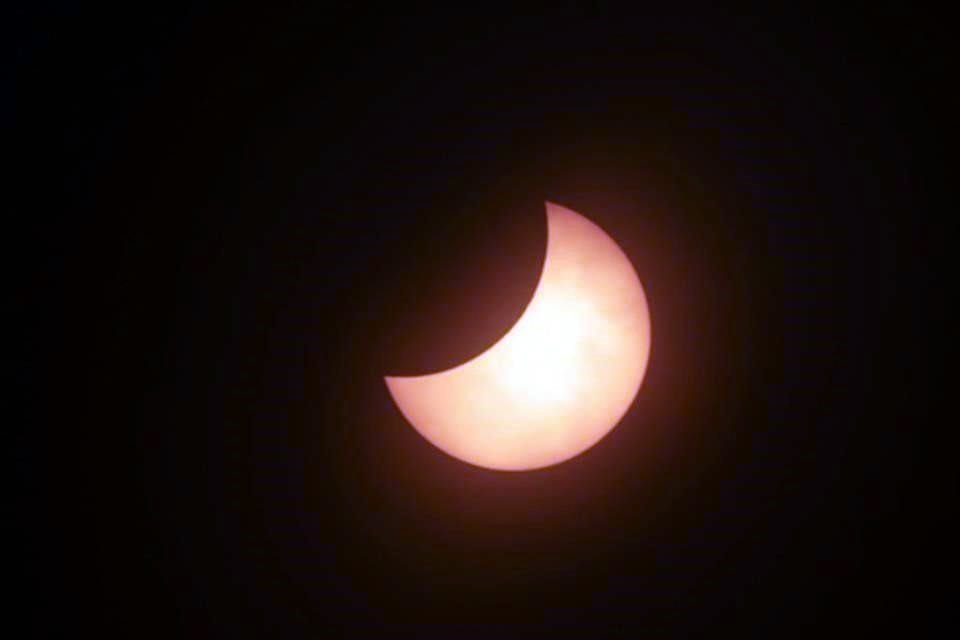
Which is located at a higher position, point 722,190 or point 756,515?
point 722,190

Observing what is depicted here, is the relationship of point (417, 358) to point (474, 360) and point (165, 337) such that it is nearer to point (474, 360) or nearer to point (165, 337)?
point (474, 360)

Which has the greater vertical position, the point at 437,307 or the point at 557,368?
the point at 437,307

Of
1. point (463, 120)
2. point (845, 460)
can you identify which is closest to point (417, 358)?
point (463, 120)

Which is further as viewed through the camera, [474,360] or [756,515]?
[756,515]

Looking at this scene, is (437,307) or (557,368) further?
(437,307)

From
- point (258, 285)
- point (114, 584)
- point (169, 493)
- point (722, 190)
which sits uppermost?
point (722, 190)
